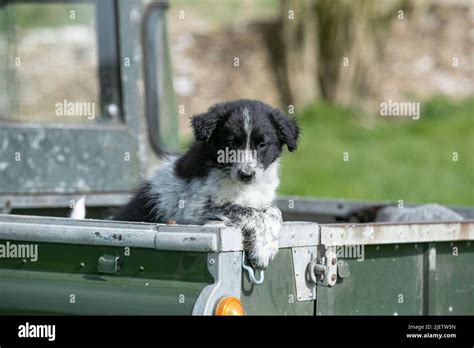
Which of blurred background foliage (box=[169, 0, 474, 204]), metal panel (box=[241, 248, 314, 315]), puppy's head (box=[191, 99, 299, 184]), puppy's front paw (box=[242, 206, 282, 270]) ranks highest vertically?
blurred background foliage (box=[169, 0, 474, 204])

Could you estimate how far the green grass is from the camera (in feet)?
45.7

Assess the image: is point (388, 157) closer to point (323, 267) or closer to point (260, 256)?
point (323, 267)

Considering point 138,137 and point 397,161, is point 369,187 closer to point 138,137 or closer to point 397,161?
point 397,161

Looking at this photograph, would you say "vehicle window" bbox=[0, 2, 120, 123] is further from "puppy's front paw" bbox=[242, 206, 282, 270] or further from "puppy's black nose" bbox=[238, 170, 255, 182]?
"puppy's front paw" bbox=[242, 206, 282, 270]

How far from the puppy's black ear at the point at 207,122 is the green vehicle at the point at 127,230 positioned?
0.69 m

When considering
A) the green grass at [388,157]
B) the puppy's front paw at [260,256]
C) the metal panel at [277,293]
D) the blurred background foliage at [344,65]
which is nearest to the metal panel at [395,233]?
the metal panel at [277,293]

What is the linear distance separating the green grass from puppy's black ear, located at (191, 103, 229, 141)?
322 inches

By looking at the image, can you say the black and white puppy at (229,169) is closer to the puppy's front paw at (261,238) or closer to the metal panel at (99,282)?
Result: the puppy's front paw at (261,238)

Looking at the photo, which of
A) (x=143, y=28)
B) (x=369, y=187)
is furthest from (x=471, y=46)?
(x=143, y=28)

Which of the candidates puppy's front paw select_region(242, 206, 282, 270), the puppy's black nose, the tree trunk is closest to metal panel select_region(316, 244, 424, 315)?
puppy's front paw select_region(242, 206, 282, 270)

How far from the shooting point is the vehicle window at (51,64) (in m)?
6.71

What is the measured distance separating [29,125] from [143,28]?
42.5 inches
